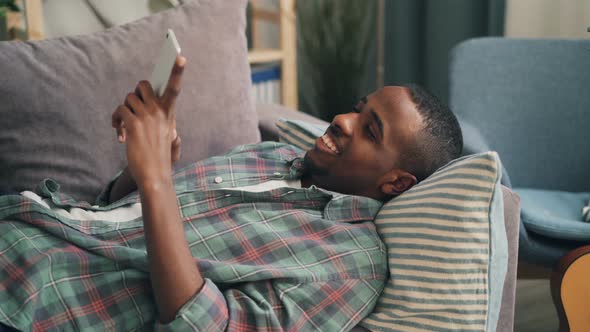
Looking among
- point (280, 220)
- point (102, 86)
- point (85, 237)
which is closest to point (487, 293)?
point (280, 220)

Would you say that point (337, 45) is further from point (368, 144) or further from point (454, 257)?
Answer: point (454, 257)

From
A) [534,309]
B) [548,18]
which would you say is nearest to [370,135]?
[534,309]

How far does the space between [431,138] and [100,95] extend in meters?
0.71

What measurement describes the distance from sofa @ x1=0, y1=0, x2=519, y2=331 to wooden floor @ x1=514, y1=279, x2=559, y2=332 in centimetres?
104

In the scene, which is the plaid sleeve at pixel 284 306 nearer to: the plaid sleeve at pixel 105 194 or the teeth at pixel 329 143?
the teeth at pixel 329 143

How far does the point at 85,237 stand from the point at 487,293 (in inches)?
26.9

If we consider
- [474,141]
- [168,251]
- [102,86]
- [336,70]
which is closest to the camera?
[168,251]

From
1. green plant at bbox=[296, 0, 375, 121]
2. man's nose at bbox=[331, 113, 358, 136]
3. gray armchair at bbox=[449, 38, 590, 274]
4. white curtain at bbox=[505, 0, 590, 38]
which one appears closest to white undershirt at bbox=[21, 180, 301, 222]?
man's nose at bbox=[331, 113, 358, 136]

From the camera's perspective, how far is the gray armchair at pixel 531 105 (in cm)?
196

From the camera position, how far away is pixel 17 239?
112cm

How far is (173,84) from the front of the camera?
931 millimetres

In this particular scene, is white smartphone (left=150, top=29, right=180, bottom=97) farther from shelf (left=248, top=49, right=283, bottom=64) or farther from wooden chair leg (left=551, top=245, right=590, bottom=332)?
shelf (left=248, top=49, right=283, bottom=64)

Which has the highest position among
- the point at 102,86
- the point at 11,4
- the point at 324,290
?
the point at 11,4

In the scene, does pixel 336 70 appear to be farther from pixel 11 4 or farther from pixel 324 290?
pixel 324 290
